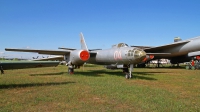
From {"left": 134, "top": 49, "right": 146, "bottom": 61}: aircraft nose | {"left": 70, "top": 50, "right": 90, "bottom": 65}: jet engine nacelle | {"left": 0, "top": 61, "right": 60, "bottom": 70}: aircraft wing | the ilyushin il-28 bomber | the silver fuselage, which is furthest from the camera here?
{"left": 70, "top": 50, "right": 90, "bottom": 65}: jet engine nacelle

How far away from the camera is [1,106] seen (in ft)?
15.8

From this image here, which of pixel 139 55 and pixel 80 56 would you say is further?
pixel 80 56

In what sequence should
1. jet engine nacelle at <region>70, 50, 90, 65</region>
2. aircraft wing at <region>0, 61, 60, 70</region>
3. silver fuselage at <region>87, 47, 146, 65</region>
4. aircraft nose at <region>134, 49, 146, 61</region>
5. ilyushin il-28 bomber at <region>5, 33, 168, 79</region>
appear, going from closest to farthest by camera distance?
aircraft wing at <region>0, 61, 60, 70</region> → aircraft nose at <region>134, 49, 146, 61</region> → silver fuselage at <region>87, 47, 146, 65</region> → ilyushin il-28 bomber at <region>5, 33, 168, 79</region> → jet engine nacelle at <region>70, 50, 90, 65</region>

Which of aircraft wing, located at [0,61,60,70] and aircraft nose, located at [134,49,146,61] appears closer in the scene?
aircraft wing, located at [0,61,60,70]

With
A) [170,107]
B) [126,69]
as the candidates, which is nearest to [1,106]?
[170,107]

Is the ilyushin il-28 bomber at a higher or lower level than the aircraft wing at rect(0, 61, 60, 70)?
higher

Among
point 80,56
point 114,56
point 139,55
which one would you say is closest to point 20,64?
point 80,56

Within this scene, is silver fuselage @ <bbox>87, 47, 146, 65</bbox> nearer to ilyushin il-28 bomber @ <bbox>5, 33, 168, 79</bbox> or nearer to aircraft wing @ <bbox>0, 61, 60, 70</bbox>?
ilyushin il-28 bomber @ <bbox>5, 33, 168, 79</bbox>

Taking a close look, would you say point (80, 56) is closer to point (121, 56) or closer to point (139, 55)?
point (121, 56)

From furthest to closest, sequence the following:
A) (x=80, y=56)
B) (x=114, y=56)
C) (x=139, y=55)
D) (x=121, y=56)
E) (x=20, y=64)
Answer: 1. (x=80, y=56)
2. (x=114, y=56)
3. (x=121, y=56)
4. (x=139, y=55)
5. (x=20, y=64)

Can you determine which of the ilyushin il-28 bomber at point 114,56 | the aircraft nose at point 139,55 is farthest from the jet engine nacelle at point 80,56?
the aircraft nose at point 139,55

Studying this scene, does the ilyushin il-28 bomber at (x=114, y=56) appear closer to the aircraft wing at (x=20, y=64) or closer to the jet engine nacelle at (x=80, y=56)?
the jet engine nacelle at (x=80, y=56)

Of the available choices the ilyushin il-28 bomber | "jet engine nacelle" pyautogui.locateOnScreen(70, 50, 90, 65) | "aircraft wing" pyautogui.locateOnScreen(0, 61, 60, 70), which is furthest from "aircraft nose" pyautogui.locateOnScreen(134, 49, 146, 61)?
"aircraft wing" pyautogui.locateOnScreen(0, 61, 60, 70)

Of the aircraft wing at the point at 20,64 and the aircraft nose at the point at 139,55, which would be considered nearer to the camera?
the aircraft wing at the point at 20,64
